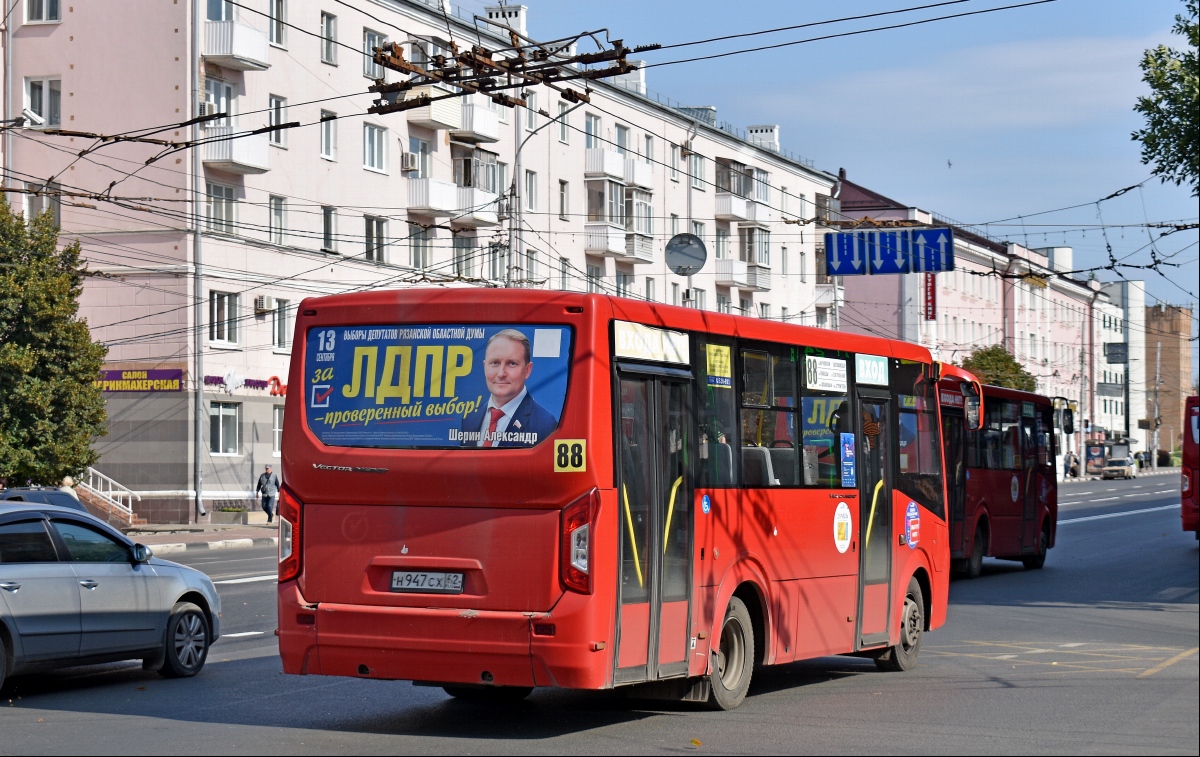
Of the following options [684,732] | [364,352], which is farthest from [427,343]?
[684,732]

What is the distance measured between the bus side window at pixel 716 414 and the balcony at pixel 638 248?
1944 inches

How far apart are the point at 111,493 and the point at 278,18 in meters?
14.1

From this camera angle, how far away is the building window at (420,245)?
4931 centimetres

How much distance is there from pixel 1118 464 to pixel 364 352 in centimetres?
9554

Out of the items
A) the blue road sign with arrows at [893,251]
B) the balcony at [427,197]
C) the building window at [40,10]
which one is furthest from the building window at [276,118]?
the blue road sign with arrows at [893,251]

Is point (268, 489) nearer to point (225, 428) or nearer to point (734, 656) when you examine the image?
point (225, 428)

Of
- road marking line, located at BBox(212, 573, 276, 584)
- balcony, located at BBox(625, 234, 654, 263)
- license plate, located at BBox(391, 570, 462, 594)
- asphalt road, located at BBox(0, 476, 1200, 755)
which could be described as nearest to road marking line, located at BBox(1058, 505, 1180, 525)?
balcony, located at BBox(625, 234, 654, 263)

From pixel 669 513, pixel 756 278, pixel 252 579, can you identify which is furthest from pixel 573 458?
pixel 756 278

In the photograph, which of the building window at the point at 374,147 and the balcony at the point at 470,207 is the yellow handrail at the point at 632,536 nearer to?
the building window at the point at 374,147

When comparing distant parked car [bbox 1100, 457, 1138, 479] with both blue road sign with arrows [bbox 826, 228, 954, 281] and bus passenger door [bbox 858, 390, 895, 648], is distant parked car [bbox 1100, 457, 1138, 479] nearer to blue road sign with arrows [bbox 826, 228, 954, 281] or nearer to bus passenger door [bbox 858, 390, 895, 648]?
blue road sign with arrows [bbox 826, 228, 954, 281]

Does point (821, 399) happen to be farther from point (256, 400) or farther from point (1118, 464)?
point (1118, 464)

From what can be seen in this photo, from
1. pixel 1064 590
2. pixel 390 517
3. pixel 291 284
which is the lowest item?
pixel 1064 590

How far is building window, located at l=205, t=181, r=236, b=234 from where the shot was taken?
4178 cm

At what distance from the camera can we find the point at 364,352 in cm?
982
